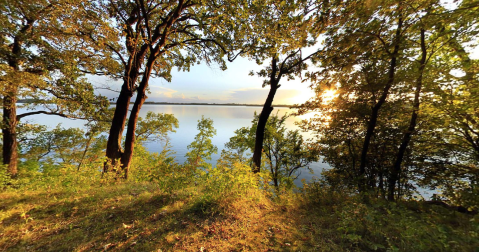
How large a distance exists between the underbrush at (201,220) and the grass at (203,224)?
0.06ft

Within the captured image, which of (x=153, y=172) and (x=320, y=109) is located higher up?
(x=320, y=109)

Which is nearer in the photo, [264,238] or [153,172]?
[264,238]

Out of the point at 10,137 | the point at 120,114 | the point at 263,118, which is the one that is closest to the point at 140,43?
the point at 120,114

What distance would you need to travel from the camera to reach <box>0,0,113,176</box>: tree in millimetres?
5270

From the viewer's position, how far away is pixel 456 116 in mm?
4605

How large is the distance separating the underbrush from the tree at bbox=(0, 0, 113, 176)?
387cm

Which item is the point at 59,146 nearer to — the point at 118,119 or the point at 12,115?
the point at 12,115

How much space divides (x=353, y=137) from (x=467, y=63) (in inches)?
180

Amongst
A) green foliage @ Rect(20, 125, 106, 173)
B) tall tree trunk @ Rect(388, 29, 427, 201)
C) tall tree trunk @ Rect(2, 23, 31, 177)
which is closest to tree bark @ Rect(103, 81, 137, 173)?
tall tree trunk @ Rect(2, 23, 31, 177)

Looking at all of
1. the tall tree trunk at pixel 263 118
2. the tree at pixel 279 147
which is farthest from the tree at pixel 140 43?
the tree at pixel 279 147

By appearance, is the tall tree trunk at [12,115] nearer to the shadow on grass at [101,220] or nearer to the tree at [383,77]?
the shadow on grass at [101,220]

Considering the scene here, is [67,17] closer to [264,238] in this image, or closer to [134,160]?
[264,238]

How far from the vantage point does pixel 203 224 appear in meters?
3.17

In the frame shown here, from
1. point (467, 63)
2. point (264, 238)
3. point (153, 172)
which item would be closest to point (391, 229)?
point (264, 238)
